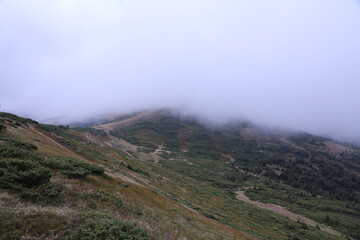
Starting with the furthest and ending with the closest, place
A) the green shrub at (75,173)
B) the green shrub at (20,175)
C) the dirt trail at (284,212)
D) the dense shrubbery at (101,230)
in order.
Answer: the dirt trail at (284,212)
the green shrub at (75,173)
the green shrub at (20,175)
the dense shrubbery at (101,230)

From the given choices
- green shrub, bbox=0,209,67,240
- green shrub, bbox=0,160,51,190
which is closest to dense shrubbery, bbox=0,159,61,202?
green shrub, bbox=0,160,51,190

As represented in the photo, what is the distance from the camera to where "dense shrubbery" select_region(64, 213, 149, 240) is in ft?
25.6

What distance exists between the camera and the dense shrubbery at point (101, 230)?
781 centimetres

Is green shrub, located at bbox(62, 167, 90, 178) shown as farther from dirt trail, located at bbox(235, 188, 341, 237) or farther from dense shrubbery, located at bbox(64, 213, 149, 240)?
dirt trail, located at bbox(235, 188, 341, 237)

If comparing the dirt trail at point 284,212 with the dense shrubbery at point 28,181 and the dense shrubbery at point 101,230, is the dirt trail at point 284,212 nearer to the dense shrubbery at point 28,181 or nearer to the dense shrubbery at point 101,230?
the dense shrubbery at point 101,230

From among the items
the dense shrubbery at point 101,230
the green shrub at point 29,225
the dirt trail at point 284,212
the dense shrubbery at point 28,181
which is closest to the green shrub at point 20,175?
the dense shrubbery at point 28,181

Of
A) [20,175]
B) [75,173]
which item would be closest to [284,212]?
[75,173]

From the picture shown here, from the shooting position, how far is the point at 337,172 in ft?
648

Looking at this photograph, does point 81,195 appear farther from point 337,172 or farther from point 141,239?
point 337,172

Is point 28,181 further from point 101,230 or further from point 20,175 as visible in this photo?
point 101,230

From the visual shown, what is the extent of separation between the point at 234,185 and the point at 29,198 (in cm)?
11032

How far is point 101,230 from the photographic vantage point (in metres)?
8.20

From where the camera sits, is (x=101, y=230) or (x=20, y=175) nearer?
(x=101, y=230)

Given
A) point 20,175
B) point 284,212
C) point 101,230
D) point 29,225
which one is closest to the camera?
point 29,225
